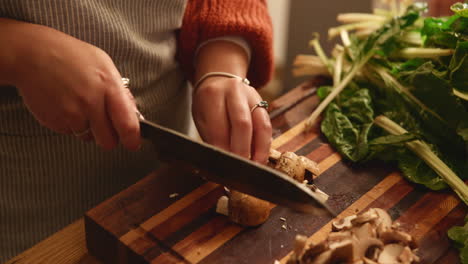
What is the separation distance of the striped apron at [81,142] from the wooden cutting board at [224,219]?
214mm

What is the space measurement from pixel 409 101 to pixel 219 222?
603 millimetres

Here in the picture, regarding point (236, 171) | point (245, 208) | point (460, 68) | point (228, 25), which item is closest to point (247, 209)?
point (245, 208)

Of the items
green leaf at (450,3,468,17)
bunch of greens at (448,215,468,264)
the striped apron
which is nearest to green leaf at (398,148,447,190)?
bunch of greens at (448,215,468,264)

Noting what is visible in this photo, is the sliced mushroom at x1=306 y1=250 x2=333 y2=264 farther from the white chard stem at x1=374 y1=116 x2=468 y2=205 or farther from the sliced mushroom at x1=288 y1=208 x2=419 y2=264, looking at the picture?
the white chard stem at x1=374 y1=116 x2=468 y2=205

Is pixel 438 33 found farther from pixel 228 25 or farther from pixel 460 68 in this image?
pixel 228 25

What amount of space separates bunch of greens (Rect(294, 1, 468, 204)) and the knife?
0.40 metres

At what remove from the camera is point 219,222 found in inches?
39.8

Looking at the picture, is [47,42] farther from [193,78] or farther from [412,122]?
[412,122]

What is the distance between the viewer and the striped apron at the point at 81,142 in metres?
1.07

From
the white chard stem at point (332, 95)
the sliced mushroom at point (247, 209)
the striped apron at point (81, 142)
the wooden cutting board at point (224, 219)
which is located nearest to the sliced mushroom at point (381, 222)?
the wooden cutting board at point (224, 219)

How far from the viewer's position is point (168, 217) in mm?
1021

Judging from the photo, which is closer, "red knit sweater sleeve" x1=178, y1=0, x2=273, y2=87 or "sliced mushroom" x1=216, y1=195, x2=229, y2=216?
"sliced mushroom" x1=216, y1=195, x2=229, y2=216

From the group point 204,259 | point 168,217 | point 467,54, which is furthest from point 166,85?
point 467,54

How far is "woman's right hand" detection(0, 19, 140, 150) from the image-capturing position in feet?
2.80
